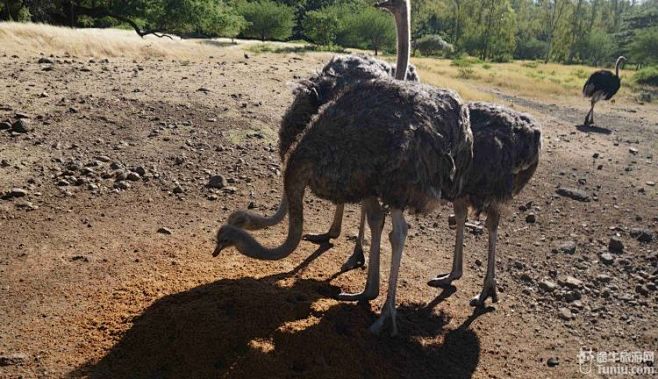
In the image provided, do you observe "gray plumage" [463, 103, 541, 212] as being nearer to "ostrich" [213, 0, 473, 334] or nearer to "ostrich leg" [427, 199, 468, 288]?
"ostrich leg" [427, 199, 468, 288]

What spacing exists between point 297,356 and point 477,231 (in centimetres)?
353

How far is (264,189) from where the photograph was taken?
6.77 metres

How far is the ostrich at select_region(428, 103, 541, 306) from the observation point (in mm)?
4871

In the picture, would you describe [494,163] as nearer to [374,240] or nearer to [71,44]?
[374,240]

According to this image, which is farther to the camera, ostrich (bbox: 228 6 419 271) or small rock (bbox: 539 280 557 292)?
small rock (bbox: 539 280 557 292)

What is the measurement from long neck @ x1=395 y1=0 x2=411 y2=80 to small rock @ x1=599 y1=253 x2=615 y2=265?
2.91 meters

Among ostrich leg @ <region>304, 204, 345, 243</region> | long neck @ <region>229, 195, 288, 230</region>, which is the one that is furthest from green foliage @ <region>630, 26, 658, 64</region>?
long neck @ <region>229, 195, 288, 230</region>

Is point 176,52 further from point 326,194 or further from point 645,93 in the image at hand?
point 645,93

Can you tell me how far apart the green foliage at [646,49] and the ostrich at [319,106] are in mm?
35546

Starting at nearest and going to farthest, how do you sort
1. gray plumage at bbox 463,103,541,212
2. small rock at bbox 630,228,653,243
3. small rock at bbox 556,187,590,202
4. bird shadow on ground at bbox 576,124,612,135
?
1. gray plumage at bbox 463,103,541,212
2. small rock at bbox 630,228,653,243
3. small rock at bbox 556,187,590,202
4. bird shadow on ground at bbox 576,124,612,135

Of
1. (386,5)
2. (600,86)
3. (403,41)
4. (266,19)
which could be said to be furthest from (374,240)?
(266,19)

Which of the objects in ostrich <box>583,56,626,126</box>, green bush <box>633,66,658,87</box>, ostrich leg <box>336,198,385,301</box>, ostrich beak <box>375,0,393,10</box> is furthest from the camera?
green bush <box>633,66,658,87</box>

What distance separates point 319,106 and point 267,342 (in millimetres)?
2053

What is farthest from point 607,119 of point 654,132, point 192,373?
point 192,373
